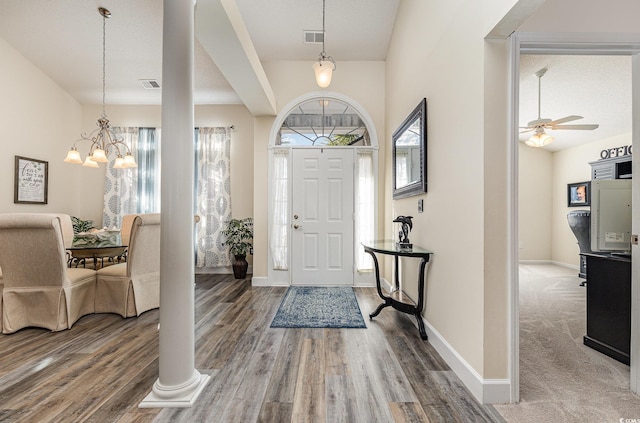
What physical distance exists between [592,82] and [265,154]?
464 cm

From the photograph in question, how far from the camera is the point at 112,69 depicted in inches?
183

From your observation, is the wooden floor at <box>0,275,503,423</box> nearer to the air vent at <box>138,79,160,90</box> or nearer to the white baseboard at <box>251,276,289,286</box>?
the white baseboard at <box>251,276,289,286</box>

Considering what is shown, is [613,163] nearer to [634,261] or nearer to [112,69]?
[634,261]

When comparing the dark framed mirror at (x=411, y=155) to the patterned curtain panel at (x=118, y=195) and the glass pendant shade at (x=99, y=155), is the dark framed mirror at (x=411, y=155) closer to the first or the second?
the glass pendant shade at (x=99, y=155)

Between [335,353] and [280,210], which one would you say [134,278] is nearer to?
[280,210]

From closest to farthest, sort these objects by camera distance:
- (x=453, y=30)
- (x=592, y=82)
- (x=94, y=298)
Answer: (x=453, y=30)
(x=94, y=298)
(x=592, y=82)

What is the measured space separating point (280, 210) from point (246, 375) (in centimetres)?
283

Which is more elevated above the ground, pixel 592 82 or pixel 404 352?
pixel 592 82

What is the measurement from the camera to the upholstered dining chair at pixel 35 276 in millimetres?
2639

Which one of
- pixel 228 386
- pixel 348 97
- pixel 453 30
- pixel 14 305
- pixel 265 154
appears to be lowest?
pixel 228 386

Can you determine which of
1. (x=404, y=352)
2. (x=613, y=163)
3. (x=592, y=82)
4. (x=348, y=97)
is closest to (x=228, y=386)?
(x=404, y=352)

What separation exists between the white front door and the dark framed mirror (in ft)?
3.21

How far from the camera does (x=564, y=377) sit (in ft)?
6.52

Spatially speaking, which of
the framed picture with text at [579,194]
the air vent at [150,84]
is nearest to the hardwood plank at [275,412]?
the air vent at [150,84]
